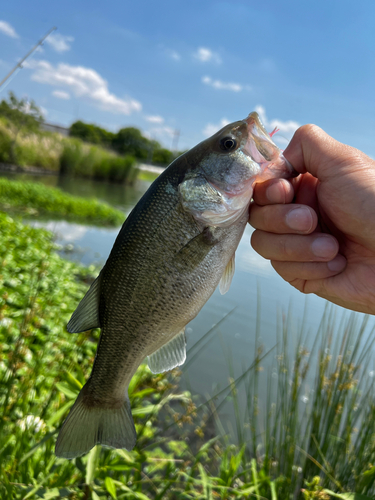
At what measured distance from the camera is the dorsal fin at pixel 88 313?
160cm

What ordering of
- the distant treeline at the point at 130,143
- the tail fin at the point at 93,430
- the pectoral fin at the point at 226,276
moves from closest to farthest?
the tail fin at the point at 93,430 → the pectoral fin at the point at 226,276 → the distant treeline at the point at 130,143

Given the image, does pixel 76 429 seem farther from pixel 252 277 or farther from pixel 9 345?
pixel 252 277

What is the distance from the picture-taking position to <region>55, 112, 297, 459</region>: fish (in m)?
1.58

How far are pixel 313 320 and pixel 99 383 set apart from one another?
8182mm

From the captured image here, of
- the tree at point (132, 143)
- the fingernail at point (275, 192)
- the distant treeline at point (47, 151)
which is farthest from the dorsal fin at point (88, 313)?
the tree at point (132, 143)

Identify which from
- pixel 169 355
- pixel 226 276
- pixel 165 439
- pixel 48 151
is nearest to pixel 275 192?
pixel 226 276

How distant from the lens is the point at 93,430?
1523 mm

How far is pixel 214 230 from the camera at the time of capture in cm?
165

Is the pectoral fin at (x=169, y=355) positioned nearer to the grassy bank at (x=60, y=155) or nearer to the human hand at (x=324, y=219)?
the human hand at (x=324, y=219)

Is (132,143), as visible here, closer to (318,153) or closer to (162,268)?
(318,153)

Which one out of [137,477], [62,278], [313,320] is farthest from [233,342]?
[137,477]

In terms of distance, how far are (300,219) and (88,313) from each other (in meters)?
1.16

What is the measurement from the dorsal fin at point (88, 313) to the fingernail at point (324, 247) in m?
1.15

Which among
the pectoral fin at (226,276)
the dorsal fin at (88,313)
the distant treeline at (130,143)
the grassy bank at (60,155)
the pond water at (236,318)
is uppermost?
the distant treeline at (130,143)
